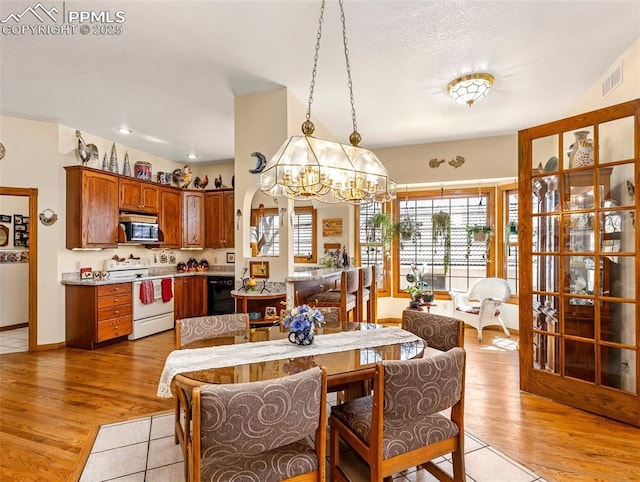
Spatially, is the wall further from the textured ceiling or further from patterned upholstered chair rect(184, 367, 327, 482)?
patterned upholstered chair rect(184, 367, 327, 482)

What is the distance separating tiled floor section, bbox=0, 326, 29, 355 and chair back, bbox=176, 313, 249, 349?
3739 millimetres

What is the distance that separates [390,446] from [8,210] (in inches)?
283

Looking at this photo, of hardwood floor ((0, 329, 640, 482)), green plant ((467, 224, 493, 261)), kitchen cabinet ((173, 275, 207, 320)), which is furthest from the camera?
kitchen cabinet ((173, 275, 207, 320))

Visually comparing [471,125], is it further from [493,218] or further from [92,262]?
[92,262]

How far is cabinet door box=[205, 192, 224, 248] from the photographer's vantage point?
646cm

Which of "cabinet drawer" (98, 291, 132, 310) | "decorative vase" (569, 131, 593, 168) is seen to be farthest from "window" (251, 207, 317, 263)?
"decorative vase" (569, 131, 593, 168)

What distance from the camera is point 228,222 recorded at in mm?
6453

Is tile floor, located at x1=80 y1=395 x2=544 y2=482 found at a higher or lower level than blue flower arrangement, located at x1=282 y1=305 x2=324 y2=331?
lower

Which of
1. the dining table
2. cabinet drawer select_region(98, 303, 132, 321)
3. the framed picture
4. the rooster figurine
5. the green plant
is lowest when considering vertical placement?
cabinet drawer select_region(98, 303, 132, 321)

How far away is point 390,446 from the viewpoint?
1545 millimetres

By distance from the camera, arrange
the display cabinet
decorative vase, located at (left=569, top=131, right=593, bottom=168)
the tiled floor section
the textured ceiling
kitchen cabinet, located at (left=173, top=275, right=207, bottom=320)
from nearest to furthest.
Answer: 1. the textured ceiling
2. the display cabinet
3. decorative vase, located at (left=569, top=131, right=593, bottom=168)
4. the tiled floor section
5. kitchen cabinet, located at (left=173, top=275, right=207, bottom=320)

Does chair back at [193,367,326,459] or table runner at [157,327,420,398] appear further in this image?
table runner at [157,327,420,398]

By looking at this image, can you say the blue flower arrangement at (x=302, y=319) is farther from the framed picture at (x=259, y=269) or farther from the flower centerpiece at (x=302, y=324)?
the framed picture at (x=259, y=269)

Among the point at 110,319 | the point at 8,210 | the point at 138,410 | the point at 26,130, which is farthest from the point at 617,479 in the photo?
the point at 8,210
